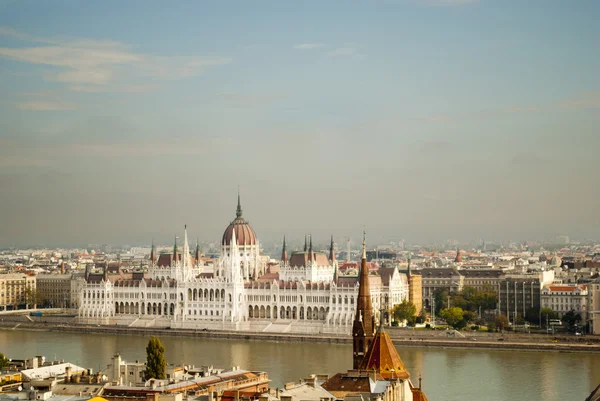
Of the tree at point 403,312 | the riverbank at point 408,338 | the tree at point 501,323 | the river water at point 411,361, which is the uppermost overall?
the tree at point 403,312

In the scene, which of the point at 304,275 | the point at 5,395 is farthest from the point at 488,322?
the point at 5,395

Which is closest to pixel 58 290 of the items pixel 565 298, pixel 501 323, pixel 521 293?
pixel 521 293

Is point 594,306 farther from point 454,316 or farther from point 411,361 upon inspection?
point 411,361

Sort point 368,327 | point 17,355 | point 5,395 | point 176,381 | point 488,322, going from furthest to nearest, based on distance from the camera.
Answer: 1. point 488,322
2. point 17,355
3. point 368,327
4. point 176,381
5. point 5,395

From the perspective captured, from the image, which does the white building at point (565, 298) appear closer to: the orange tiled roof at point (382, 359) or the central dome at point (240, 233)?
the central dome at point (240, 233)

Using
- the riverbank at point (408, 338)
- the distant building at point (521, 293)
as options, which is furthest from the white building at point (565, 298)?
the riverbank at point (408, 338)

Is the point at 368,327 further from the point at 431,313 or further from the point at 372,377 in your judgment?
the point at 431,313

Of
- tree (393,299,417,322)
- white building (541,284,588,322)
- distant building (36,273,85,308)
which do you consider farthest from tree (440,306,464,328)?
distant building (36,273,85,308)
